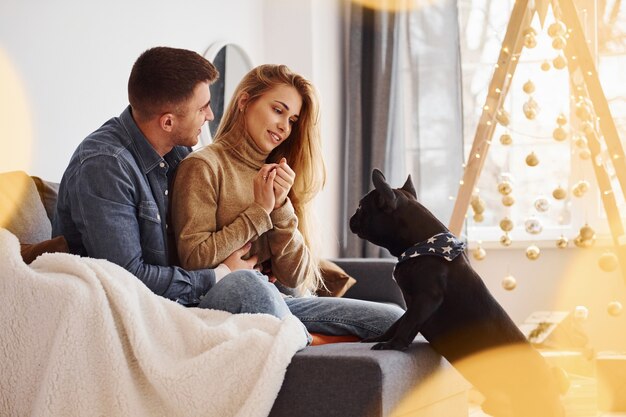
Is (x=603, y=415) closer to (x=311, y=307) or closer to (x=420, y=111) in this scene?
(x=311, y=307)

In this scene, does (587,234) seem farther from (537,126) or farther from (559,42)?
(537,126)

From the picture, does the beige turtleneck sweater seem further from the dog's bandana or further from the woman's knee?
the dog's bandana

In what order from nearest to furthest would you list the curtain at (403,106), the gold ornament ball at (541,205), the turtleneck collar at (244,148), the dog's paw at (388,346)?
the dog's paw at (388,346), the turtleneck collar at (244,148), the gold ornament ball at (541,205), the curtain at (403,106)

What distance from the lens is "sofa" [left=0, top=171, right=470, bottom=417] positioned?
1.47 metres

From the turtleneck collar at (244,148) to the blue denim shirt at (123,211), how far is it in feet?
0.86

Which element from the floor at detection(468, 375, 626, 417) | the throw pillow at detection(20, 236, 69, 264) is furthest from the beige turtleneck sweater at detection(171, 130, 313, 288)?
the floor at detection(468, 375, 626, 417)

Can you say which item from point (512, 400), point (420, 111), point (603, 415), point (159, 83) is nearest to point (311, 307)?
point (512, 400)

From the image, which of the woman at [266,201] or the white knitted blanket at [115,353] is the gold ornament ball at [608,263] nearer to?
the woman at [266,201]

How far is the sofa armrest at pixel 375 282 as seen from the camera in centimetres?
327

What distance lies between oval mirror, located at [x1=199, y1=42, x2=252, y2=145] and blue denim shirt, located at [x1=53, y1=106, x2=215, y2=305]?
1.77 metres

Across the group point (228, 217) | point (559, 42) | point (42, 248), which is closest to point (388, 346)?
point (228, 217)

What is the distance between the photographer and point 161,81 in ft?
6.64

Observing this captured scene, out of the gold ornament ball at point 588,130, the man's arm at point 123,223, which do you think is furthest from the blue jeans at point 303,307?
the gold ornament ball at point 588,130

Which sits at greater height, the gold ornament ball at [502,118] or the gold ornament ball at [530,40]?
the gold ornament ball at [530,40]
